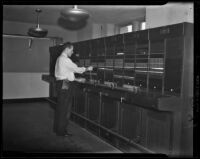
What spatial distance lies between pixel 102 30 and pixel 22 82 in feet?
9.99

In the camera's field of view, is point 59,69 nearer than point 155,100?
No

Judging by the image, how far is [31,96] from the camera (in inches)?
314

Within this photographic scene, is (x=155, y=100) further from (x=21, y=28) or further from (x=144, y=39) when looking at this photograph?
(x=21, y=28)

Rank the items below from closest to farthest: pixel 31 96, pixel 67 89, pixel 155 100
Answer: pixel 155 100
pixel 67 89
pixel 31 96

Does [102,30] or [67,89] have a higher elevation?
[102,30]

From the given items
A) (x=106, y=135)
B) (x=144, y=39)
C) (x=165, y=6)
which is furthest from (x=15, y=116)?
(x=165, y=6)

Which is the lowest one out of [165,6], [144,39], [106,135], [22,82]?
[106,135]

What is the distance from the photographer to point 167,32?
345 cm

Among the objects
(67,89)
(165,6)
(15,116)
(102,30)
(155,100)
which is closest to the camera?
(155,100)

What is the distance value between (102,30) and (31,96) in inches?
121

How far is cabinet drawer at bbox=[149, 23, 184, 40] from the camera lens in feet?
10.7

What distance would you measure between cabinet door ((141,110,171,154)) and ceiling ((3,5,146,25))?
2834 mm

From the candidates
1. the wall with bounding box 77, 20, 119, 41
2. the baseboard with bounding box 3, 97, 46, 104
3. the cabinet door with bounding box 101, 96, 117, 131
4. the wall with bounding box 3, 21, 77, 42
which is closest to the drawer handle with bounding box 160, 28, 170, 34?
the cabinet door with bounding box 101, 96, 117, 131

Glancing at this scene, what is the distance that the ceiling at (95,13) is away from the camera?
575 cm
